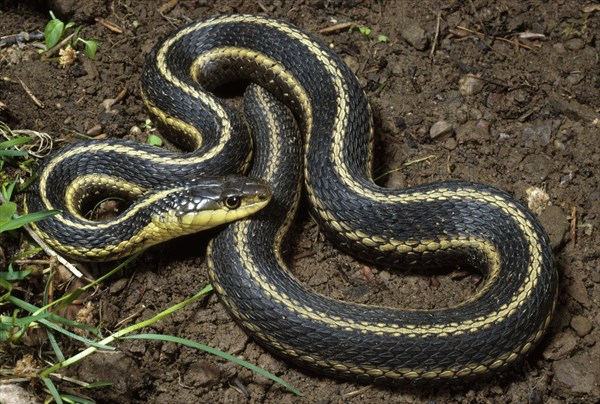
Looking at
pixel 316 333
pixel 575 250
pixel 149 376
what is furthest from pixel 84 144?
pixel 575 250

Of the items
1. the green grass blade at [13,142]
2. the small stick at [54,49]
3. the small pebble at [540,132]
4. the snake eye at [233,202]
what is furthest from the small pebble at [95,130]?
the small pebble at [540,132]

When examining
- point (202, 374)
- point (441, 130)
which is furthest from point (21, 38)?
point (441, 130)

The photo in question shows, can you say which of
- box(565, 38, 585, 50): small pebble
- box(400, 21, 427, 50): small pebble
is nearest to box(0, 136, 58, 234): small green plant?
box(400, 21, 427, 50): small pebble

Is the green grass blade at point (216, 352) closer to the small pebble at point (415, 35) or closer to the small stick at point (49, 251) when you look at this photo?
the small stick at point (49, 251)

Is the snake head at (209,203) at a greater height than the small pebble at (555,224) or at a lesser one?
greater

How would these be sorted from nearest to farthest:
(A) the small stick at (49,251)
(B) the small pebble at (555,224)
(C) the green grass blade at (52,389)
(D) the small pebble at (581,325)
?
(C) the green grass blade at (52,389), (D) the small pebble at (581,325), (A) the small stick at (49,251), (B) the small pebble at (555,224)

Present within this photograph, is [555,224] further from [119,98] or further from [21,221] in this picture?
[21,221]
